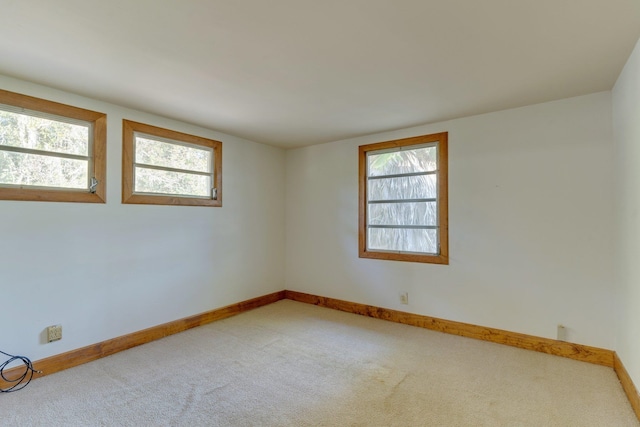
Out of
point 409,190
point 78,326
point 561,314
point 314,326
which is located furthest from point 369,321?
point 78,326

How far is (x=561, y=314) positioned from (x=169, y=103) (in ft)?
13.4

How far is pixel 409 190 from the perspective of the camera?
3695mm

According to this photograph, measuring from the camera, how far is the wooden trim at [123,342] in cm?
243

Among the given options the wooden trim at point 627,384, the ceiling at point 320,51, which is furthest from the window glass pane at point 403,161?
the wooden trim at point 627,384

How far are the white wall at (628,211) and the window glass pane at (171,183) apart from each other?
3.85m

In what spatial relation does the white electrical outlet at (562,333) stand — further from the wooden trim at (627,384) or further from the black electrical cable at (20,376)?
the black electrical cable at (20,376)

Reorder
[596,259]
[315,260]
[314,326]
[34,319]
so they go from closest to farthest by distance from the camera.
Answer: [34,319] < [596,259] < [314,326] < [315,260]

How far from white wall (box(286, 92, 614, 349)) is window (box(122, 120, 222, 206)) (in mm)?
2113

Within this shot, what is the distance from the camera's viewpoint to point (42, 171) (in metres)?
2.51

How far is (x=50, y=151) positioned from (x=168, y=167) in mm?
1002

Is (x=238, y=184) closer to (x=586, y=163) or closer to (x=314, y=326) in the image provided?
(x=314, y=326)

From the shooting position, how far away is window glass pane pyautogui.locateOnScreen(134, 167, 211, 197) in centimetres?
314

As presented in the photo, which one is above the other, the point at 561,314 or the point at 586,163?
the point at 586,163

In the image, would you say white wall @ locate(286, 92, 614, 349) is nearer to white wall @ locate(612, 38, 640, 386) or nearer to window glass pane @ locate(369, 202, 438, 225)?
white wall @ locate(612, 38, 640, 386)
